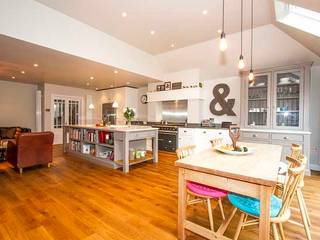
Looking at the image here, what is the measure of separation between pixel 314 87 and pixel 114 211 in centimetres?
506

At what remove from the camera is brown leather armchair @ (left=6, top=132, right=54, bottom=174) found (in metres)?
3.66

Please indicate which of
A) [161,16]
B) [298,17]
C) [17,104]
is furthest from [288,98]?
[17,104]

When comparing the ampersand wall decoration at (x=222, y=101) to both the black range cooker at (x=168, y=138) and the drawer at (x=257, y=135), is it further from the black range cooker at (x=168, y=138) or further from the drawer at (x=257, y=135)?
the black range cooker at (x=168, y=138)

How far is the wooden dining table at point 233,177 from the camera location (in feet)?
4.25

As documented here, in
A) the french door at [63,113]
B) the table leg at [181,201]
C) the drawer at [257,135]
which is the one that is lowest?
the table leg at [181,201]

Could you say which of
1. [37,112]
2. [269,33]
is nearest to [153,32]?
[269,33]

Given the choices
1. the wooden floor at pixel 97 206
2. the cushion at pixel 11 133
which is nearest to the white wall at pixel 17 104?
the cushion at pixel 11 133

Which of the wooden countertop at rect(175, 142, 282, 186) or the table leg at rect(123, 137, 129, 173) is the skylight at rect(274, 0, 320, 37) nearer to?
the wooden countertop at rect(175, 142, 282, 186)

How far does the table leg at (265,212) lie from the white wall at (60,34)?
152 inches

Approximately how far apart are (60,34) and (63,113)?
511 cm

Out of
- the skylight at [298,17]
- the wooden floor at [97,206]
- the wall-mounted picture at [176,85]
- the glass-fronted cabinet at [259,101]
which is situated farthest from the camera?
the wall-mounted picture at [176,85]

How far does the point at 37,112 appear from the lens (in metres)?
7.36

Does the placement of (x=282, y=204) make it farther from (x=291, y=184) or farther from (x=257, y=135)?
(x=257, y=135)

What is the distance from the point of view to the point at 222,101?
5.43 meters
